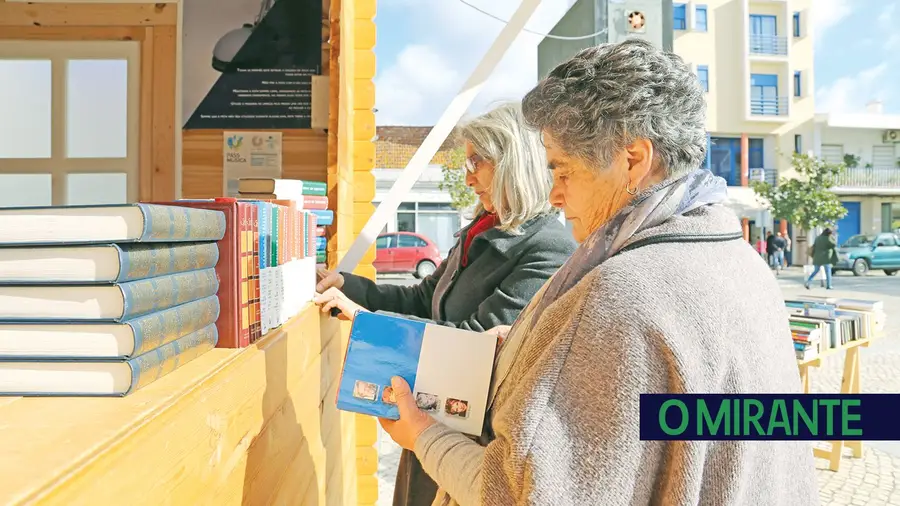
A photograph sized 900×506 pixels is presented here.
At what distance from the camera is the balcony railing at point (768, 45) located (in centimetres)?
3095

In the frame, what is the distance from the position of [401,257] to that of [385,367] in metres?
17.1

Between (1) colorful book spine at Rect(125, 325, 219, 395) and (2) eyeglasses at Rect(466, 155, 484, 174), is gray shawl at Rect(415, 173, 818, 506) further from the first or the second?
(2) eyeglasses at Rect(466, 155, 484, 174)

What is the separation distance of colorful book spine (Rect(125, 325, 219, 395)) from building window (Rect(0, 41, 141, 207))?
236 cm

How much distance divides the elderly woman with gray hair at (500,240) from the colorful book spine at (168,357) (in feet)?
2.79

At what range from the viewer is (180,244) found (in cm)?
96

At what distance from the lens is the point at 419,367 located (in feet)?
4.36

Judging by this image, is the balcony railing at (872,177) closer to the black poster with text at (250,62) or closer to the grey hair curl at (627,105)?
the black poster with text at (250,62)

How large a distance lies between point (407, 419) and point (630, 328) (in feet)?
1.82

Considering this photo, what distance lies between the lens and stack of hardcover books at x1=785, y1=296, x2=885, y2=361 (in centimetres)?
432

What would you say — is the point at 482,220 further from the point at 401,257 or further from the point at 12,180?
the point at 401,257

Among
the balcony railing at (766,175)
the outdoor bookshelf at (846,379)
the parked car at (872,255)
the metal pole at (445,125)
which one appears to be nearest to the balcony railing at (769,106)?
the balcony railing at (766,175)

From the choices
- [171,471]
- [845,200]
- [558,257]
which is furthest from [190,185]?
[845,200]

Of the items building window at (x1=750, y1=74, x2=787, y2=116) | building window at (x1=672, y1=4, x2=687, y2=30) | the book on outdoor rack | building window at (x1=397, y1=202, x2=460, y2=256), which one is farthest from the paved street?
building window at (x1=672, y1=4, x2=687, y2=30)

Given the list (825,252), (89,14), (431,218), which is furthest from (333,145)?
(431,218)
